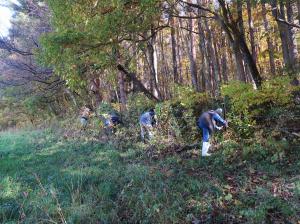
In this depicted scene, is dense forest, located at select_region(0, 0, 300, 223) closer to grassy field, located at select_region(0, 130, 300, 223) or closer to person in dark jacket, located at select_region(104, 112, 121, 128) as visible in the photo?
grassy field, located at select_region(0, 130, 300, 223)

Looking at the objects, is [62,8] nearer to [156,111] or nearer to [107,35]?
[107,35]

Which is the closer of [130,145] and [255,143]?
[255,143]

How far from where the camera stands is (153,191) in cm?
631

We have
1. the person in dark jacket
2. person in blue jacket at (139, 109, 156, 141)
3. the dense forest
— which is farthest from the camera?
the person in dark jacket

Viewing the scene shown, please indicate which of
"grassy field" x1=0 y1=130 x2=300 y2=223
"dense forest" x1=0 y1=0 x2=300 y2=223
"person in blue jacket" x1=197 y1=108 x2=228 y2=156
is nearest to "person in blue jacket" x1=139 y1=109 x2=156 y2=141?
"dense forest" x1=0 y1=0 x2=300 y2=223

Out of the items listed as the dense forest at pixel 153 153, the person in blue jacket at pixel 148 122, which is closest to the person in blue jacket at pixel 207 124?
the dense forest at pixel 153 153

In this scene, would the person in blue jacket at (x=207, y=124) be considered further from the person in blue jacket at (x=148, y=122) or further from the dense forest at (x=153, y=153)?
the person in blue jacket at (x=148, y=122)

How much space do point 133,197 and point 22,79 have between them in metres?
18.0

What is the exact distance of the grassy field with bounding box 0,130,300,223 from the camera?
5338 mm

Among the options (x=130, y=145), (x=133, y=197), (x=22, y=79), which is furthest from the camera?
(x=22, y=79)

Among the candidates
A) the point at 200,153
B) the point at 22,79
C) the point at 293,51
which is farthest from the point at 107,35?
the point at 22,79

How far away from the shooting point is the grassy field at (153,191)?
17.5 feet

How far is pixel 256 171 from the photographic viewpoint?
7230mm

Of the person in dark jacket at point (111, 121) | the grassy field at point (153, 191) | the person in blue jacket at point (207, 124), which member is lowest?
the grassy field at point (153, 191)
